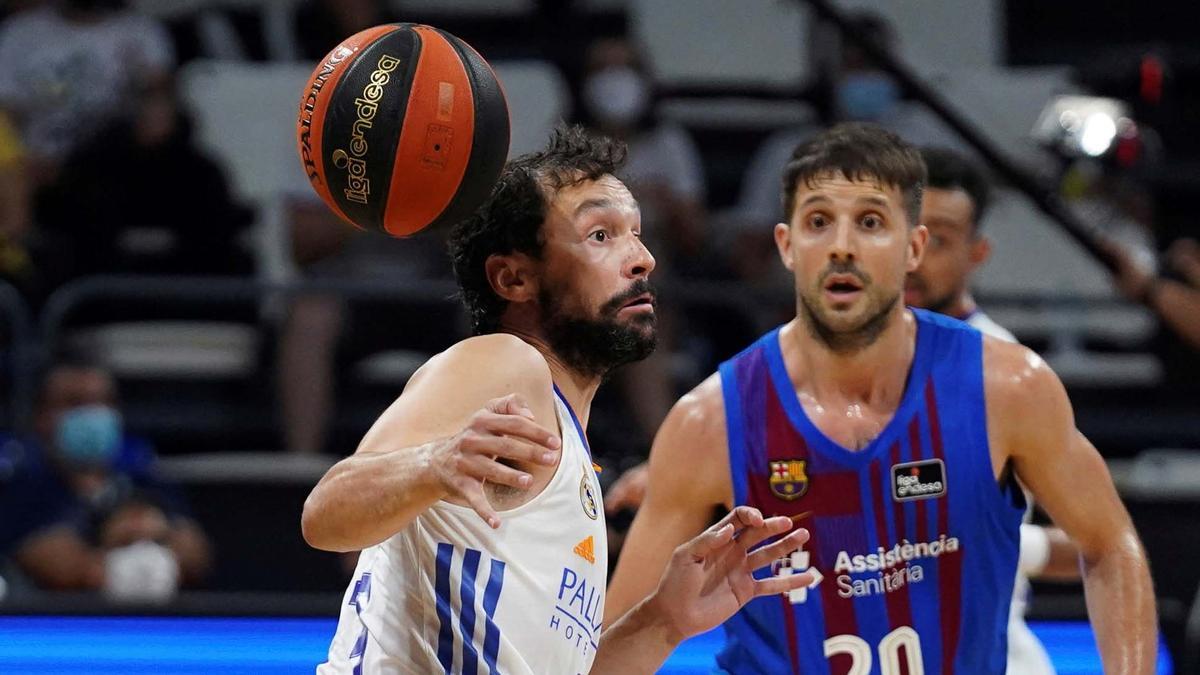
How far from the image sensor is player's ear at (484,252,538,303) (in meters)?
3.20

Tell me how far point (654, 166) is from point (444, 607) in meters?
5.24

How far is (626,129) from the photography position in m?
7.88

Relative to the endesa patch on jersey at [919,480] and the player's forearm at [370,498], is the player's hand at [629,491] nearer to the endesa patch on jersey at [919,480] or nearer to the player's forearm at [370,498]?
the endesa patch on jersey at [919,480]

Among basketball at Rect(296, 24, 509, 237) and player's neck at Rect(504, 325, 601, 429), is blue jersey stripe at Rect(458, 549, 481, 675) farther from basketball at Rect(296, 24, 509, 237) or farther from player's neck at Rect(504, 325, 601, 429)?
basketball at Rect(296, 24, 509, 237)

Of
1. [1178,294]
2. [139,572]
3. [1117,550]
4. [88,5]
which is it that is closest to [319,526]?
[1117,550]

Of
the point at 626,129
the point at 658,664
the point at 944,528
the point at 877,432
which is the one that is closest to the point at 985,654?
the point at 944,528

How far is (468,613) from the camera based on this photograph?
2.86m

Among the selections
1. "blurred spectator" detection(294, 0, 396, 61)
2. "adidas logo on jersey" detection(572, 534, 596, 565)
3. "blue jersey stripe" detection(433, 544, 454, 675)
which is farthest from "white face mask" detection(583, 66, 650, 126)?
"blue jersey stripe" detection(433, 544, 454, 675)

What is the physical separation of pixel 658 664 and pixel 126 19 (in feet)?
19.2

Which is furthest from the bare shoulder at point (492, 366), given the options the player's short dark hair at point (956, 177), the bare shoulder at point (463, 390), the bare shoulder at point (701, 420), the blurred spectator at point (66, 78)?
the blurred spectator at point (66, 78)

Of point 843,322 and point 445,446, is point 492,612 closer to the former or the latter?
point 445,446

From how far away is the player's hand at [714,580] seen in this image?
3.26m

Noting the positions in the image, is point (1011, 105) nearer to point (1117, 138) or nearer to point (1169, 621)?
point (1117, 138)

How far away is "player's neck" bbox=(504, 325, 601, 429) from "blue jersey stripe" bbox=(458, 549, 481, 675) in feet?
1.38
